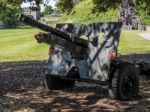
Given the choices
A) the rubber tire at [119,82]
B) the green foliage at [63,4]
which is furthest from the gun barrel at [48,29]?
the green foliage at [63,4]

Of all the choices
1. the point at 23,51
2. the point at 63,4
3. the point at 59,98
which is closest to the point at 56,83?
the point at 59,98

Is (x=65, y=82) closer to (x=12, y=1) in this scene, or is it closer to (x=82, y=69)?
(x=82, y=69)

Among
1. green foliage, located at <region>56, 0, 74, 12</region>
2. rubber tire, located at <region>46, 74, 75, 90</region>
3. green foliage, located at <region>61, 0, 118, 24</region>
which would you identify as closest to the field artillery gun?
rubber tire, located at <region>46, 74, 75, 90</region>

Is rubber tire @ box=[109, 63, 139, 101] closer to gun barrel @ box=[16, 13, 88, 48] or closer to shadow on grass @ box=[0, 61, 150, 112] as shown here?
shadow on grass @ box=[0, 61, 150, 112]

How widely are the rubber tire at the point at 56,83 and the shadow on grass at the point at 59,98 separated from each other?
0.17 metres

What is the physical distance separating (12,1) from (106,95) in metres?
7.70

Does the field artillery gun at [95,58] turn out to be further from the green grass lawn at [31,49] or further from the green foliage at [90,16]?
the green foliage at [90,16]

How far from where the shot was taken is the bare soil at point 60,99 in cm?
869

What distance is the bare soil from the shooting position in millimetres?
8688

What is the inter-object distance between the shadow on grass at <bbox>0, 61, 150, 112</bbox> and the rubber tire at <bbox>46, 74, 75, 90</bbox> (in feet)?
0.57

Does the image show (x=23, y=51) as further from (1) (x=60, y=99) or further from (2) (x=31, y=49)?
(1) (x=60, y=99)

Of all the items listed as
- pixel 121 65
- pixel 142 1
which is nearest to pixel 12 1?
pixel 142 1

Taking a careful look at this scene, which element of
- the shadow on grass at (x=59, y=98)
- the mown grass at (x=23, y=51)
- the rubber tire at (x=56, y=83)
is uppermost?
the rubber tire at (x=56, y=83)

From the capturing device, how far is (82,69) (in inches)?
382
